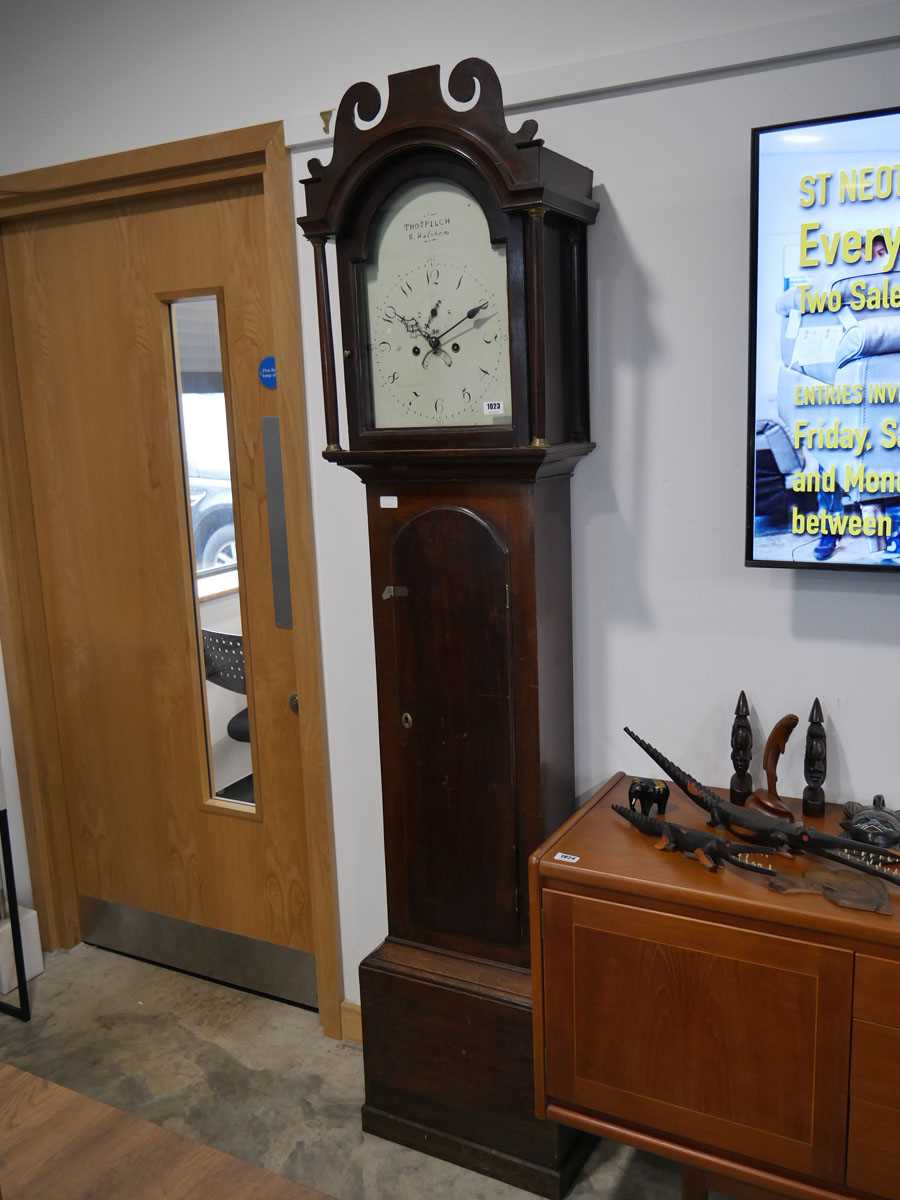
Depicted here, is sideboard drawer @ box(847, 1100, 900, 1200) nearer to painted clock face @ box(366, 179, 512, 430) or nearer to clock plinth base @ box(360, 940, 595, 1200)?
clock plinth base @ box(360, 940, 595, 1200)

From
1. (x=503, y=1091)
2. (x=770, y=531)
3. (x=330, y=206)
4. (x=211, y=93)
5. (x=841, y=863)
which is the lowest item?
(x=503, y=1091)

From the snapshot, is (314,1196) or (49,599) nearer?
(314,1196)

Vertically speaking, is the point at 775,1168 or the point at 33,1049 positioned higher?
the point at 775,1168

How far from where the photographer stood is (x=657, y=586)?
1944 mm

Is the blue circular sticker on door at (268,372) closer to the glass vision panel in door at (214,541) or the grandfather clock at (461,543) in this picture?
the glass vision panel in door at (214,541)

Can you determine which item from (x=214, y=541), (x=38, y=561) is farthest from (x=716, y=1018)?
(x=38, y=561)

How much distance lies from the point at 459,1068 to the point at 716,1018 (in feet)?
2.08

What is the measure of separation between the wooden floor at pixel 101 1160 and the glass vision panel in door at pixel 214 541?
4.23 ft

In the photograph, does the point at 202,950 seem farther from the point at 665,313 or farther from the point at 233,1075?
the point at 665,313

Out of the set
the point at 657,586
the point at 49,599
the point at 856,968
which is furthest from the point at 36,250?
the point at 856,968

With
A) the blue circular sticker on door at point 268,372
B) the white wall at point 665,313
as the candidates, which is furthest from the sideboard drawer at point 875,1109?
the blue circular sticker on door at point 268,372

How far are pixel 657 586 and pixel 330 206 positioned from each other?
89cm

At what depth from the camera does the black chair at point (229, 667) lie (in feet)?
8.46

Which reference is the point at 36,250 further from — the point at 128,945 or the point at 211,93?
the point at 128,945
